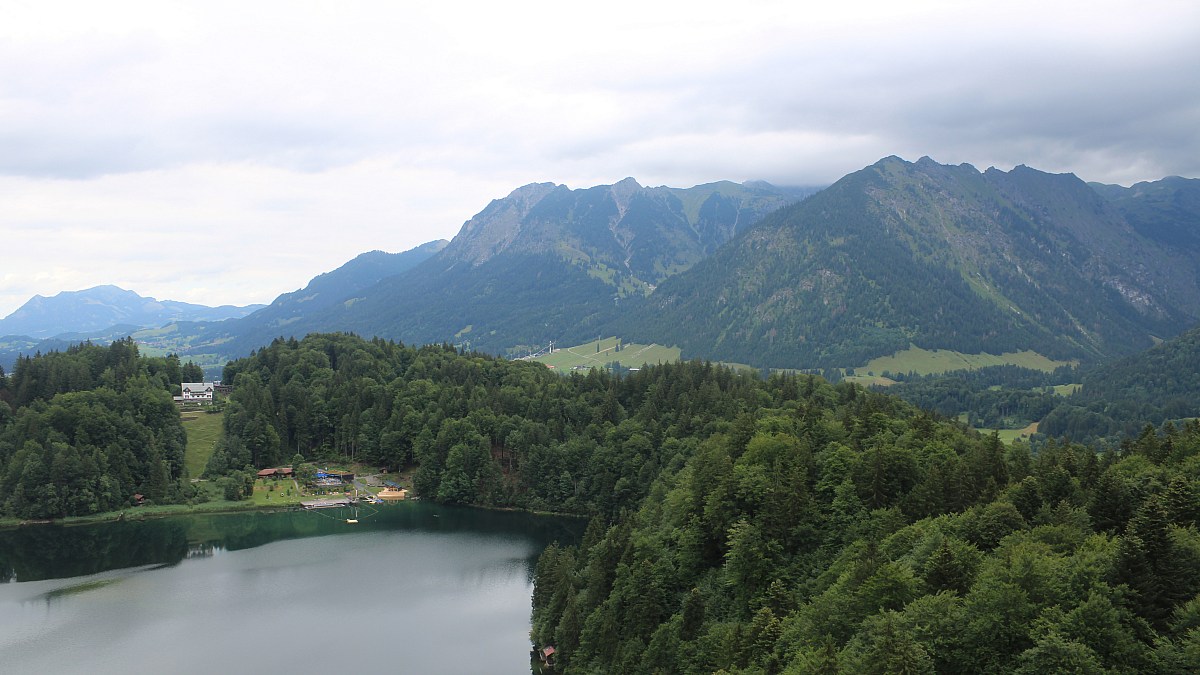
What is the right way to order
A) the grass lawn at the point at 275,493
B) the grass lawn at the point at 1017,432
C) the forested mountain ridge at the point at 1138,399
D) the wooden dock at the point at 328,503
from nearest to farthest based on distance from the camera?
the wooden dock at the point at 328,503 < the grass lawn at the point at 275,493 < the grass lawn at the point at 1017,432 < the forested mountain ridge at the point at 1138,399

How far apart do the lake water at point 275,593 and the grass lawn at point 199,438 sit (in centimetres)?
1796

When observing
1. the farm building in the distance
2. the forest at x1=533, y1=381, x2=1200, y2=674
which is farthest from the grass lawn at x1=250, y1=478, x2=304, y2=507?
the forest at x1=533, y1=381, x2=1200, y2=674

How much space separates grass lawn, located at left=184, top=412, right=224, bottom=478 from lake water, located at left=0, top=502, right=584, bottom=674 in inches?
707

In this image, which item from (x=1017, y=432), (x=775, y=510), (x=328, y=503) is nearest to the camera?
(x=775, y=510)

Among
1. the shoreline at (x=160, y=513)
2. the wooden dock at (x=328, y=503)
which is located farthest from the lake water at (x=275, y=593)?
the wooden dock at (x=328, y=503)

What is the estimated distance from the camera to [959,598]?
1162 inches

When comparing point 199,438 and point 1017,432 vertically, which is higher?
point 199,438

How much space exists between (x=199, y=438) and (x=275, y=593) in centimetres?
5863

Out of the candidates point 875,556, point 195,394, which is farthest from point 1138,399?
point 195,394

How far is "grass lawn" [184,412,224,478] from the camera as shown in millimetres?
109644

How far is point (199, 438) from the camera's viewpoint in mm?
117375

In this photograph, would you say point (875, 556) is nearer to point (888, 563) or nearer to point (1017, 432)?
point (888, 563)

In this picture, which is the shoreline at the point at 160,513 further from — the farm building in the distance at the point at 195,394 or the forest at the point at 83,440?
the farm building in the distance at the point at 195,394

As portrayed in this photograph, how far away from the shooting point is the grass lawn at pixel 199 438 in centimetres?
10964
